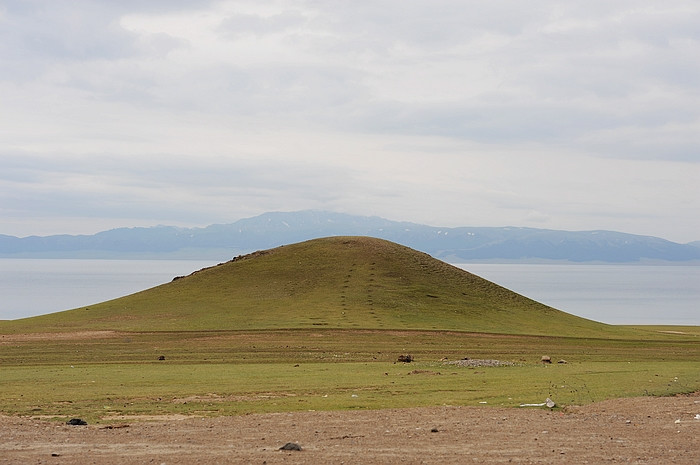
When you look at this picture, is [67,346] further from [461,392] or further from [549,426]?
[549,426]

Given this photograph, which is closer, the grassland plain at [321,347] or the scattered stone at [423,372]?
the grassland plain at [321,347]

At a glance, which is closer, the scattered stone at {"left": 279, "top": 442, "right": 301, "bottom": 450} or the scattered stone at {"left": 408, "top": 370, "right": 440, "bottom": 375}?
the scattered stone at {"left": 279, "top": 442, "right": 301, "bottom": 450}

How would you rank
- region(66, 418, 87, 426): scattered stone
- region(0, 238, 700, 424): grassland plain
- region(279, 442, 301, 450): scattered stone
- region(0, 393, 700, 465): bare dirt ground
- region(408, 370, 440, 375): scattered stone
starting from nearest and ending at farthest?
1. region(0, 393, 700, 465): bare dirt ground
2. region(279, 442, 301, 450): scattered stone
3. region(66, 418, 87, 426): scattered stone
4. region(0, 238, 700, 424): grassland plain
5. region(408, 370, 440, 375): scattered stone

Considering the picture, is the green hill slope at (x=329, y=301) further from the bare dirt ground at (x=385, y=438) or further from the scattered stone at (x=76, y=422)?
the bare dirt ground at (x=385, y=438)

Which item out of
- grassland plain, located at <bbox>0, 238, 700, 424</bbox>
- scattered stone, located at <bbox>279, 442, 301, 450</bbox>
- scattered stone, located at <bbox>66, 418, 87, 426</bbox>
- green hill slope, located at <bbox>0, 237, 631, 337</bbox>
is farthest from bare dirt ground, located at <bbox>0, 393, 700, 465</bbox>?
green hill slope, located at <bbox>0, 237, 631, 337</bbox>

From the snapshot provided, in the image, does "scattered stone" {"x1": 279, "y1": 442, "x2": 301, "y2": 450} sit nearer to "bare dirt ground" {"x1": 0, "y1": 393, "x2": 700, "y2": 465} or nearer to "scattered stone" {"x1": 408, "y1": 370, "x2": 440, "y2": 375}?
"bare dirt ground" {"x1": 0, "y1": 393, "x2": 700, "y2": 465}

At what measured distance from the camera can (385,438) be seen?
1750 cm

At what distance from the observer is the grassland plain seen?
2621 cm

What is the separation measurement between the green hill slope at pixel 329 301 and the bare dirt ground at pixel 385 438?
45566 mm

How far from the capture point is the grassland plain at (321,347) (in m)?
26.2

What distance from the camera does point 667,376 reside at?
31.6 metres

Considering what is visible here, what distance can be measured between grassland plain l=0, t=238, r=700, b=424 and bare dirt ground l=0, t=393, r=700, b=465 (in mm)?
2426

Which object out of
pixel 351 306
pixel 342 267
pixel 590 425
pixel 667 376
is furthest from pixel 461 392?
pixel 342 267

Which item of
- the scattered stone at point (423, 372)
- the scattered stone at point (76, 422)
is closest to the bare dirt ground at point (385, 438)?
the scattered stone at point (76, 422)
